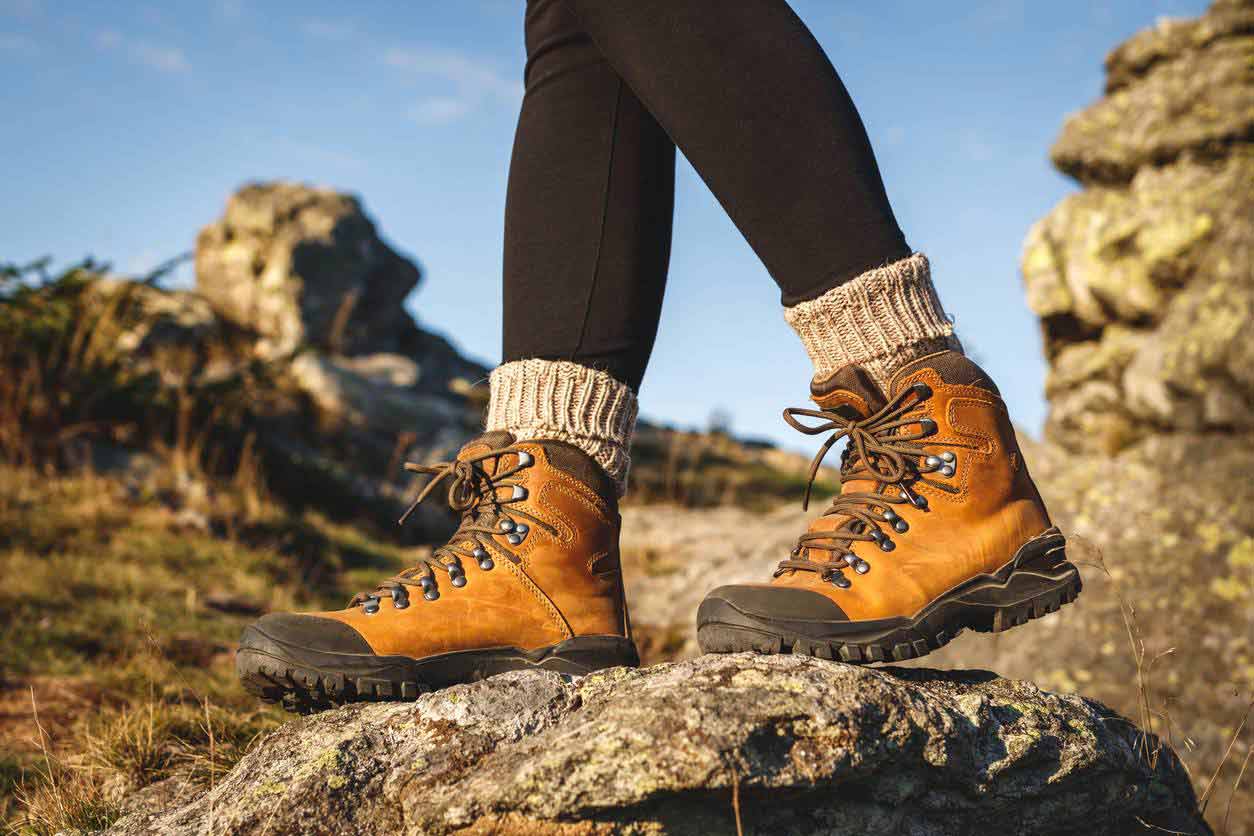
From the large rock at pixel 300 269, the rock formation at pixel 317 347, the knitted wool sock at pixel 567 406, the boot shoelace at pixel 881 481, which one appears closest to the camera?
the boot shoelace at pixel 881 481

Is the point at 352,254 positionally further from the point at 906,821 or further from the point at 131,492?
the point at 906,821

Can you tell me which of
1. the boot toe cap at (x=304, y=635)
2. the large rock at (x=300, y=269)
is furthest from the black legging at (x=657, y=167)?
the large rock at (x=300, y=269)

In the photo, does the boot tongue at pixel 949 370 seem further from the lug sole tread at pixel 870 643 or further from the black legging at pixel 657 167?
the lug sole tread at pixel 870 643

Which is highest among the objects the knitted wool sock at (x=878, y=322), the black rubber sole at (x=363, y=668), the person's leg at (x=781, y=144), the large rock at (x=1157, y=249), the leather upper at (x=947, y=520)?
the large rock at (x=1157, y=249)

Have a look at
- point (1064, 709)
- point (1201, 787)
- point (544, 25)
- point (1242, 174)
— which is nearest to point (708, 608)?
point (1064, 709)

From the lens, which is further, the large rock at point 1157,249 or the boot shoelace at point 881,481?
the large rock at point 1157,249

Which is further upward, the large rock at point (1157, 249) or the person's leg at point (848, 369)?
the large rock at point (1157, 249)

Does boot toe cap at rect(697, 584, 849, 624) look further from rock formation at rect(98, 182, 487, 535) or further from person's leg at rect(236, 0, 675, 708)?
rock formation at rect(98, 182, 487, 535)

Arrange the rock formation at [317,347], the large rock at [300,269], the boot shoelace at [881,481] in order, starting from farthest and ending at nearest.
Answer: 1. the large rock at [300,269]
2. the rock formation at [317,347]
3. the boot shoelace at [881,481]

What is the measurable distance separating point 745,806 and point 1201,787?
2.07m

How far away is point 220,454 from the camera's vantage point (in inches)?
241

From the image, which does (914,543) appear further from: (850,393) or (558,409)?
(558,409)

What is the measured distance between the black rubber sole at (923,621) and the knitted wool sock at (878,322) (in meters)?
0.38

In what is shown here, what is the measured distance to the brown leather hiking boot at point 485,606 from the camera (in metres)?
1.53
